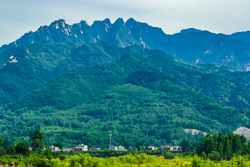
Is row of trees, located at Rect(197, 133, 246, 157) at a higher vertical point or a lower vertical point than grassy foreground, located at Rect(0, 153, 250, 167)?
higher

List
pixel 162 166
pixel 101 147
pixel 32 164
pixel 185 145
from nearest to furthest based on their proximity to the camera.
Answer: pixel 162 166
pixel 32 164
pixel 185 145
pixel 101 147

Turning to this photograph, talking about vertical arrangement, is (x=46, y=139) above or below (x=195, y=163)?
above

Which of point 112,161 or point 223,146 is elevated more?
point 223,146

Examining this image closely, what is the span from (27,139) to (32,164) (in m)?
106

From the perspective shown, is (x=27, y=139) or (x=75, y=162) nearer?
(x=75, y=162)

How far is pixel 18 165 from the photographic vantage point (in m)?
101

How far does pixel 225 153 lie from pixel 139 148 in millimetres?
53282

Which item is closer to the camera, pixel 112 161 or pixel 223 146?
pixel 112 161

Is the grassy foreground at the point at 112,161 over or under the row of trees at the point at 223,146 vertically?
under

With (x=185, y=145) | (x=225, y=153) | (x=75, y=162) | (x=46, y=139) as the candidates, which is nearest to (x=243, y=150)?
(x=225, y=153)

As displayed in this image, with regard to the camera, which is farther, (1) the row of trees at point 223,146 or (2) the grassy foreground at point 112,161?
(1) the row of trees at point 223,146

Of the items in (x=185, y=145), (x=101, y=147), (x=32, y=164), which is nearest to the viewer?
(x=32, y=164)

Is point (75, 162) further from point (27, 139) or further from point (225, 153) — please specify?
point (27, 139)

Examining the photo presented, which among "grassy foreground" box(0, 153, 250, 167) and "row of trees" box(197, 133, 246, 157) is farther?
"row of trees" box(197, 133, 246, 157)
